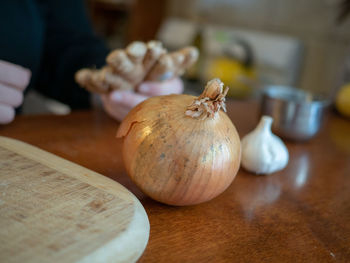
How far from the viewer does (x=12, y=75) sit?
20.5 inches

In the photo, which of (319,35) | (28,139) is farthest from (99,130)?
(319,35)

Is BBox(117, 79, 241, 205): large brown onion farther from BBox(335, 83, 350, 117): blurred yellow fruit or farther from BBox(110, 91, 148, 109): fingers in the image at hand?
BBox(335, 83, 350, 117): blurred yellow fruit

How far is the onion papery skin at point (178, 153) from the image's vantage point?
1.08 ft

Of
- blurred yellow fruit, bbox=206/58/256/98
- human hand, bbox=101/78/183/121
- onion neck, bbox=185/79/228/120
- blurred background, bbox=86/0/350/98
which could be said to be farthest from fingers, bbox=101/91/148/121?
blurred yellow fruit, bbox=206/58/256/98

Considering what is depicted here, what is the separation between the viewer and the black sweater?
2.55 ft

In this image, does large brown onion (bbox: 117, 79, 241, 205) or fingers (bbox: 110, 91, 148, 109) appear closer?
large brown onion (bbox: 117, 79, 241, 205)

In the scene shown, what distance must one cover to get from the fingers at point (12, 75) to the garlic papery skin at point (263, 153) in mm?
399

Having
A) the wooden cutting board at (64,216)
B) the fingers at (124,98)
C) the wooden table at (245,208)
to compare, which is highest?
the fingers at (124,98)

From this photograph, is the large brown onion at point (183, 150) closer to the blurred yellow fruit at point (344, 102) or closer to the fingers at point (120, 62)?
the fingers at point (120, 62)

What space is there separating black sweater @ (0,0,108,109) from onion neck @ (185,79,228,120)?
1.98 feet

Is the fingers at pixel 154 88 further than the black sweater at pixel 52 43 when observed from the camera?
No

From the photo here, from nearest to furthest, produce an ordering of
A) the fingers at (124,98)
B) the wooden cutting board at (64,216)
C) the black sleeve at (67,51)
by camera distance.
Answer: the wooden cutting board at (64,216), the fingers at (124,98), the black sleeve at (67,51)

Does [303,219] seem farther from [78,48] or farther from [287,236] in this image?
[78,48]

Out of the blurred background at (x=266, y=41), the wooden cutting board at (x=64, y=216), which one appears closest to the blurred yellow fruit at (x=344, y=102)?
the blurred background at (x=266, y=41)
